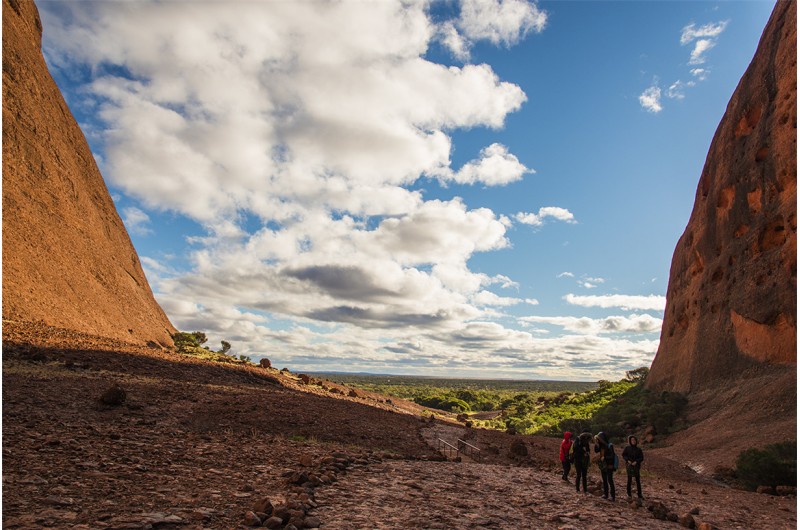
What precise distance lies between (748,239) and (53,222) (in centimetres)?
4277

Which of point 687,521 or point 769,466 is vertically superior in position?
point 769,466

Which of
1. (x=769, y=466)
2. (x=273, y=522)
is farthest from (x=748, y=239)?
(x=273, y=522)

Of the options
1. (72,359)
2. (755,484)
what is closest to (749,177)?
(755,484)

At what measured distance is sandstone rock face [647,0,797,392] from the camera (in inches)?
966

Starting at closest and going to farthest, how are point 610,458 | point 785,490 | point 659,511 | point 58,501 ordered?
point 58,501
point 659,511
point 610,458
point 785,490

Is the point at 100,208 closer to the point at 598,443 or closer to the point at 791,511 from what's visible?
the point at 598,443

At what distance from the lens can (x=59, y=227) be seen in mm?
30328

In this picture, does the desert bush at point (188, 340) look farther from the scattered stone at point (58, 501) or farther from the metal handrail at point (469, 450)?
the scattered stone at point (58, 501)

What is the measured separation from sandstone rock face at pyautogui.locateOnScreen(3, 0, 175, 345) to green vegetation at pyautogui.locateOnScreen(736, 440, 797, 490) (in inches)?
1158

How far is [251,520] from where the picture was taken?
6574 millimetres

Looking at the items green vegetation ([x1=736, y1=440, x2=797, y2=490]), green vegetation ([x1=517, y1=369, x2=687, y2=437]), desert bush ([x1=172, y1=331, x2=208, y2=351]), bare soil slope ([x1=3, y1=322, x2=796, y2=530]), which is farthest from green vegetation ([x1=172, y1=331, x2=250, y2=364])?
green vegetation ([x1=736, y1=440, x2=797, y2=490])

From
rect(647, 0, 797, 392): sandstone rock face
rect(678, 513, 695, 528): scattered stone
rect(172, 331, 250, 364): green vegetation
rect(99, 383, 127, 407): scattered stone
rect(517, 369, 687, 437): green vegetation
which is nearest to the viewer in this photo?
rect(678, 513, 695, 528): scattered stone

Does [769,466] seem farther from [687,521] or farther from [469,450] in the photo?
[469,450]

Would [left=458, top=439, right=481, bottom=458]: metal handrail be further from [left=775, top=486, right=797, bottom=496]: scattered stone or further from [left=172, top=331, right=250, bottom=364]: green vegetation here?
[left=172, top=331, right=250, bottom=364]: green vegetation
